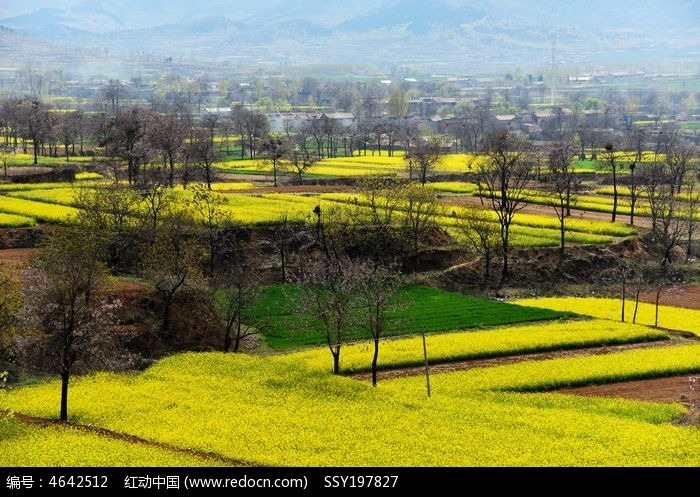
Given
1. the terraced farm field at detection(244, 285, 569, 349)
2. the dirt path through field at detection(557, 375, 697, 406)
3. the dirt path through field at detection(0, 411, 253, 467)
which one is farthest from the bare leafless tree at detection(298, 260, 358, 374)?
the dirt path through field at detection(0, 411, 253, 467)

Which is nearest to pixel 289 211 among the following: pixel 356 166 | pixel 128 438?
pixel 128 438

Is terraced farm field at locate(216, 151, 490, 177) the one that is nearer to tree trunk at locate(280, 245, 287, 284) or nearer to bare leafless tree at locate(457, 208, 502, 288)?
bare leafless tree at locate(457, 208, 502, 288)

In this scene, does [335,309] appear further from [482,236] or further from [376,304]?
[482,236]

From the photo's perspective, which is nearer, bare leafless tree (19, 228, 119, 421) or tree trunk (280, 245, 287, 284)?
bare leafless tree (19, 228, 119, 421)

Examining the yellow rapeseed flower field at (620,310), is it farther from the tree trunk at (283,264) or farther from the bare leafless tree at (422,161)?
the bare leafless tree at (422,161)

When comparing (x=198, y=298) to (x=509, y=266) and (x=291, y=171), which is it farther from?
(x=291, y=171)

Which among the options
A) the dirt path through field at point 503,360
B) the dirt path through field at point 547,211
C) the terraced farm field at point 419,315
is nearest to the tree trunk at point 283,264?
the terraced farm field at point 419,315
